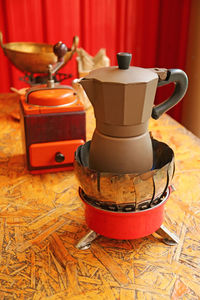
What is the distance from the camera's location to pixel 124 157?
667 mm

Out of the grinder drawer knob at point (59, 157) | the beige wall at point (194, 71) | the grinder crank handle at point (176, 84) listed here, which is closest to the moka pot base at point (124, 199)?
the grinder crank handle at point (176, 84)

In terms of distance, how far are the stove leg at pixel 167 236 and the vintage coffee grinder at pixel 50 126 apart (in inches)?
17.0

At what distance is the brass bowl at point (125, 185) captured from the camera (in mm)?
641

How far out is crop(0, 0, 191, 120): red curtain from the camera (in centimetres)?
224

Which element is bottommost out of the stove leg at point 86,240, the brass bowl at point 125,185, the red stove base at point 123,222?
the stove leg at point 86,240

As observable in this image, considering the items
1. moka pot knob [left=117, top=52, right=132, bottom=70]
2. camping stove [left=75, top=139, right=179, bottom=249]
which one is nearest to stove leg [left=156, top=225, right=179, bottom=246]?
camping stove [left=75, top=139, right=179, bottom=249]

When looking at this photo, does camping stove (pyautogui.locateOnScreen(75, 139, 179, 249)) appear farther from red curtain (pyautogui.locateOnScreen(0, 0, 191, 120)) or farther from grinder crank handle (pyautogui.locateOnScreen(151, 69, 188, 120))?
red curtain (pyautogui.locateOnScreen(0, 0, 191, 120))

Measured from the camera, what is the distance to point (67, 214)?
88cm

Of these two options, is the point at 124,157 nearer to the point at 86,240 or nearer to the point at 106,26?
the point at 86,240

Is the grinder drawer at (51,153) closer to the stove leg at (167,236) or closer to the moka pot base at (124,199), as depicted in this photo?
the moka pot base at (124,199)

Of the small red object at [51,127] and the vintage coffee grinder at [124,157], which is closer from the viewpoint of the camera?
the vintage coffee grinder at [124,157]

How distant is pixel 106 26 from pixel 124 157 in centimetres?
195

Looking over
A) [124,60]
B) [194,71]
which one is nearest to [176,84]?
[124,60]

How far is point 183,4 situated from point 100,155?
1.89 metres
